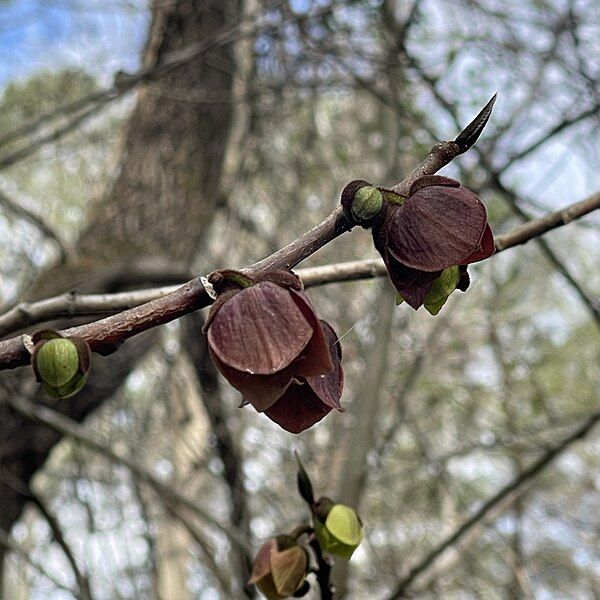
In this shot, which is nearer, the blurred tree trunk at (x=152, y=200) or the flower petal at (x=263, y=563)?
the flower petal at (x=263, y=563)

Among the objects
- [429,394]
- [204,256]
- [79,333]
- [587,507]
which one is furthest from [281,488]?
[79,333]

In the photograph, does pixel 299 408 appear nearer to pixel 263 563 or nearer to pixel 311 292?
pixel 263 563

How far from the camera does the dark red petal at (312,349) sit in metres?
0.65

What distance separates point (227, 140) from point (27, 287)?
1.15 metres

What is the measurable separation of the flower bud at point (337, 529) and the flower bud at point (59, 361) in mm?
470

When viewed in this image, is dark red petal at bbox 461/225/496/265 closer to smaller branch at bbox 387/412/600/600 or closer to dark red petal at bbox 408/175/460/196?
dark red petal at bbox 408/175/460/196

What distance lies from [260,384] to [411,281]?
0.18 m

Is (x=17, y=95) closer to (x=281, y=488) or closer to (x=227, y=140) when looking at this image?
(x=227, y=140)

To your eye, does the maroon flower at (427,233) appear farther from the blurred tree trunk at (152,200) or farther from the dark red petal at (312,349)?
the blurred tree trunk at (152,200)

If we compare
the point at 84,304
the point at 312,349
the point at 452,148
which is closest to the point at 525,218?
the point at 84,304

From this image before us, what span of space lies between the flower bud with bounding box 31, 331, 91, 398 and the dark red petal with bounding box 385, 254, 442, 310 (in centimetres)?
27

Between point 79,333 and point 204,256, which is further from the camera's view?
point 204,256

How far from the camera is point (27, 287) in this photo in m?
3.14

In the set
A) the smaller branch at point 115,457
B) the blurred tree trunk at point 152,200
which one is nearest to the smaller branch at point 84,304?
the smaller branch at point 115,457
